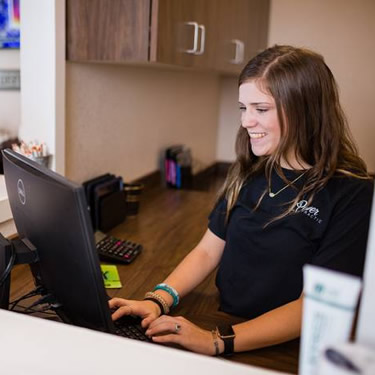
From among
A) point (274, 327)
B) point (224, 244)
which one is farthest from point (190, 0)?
point (274, 327)

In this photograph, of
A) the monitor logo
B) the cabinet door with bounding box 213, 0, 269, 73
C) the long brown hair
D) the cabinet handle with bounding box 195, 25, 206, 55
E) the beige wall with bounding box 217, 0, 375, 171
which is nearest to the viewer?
the monitor logo

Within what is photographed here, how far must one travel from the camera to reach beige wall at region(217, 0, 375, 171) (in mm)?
2930

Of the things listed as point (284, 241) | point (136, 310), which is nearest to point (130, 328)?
point (136, 310)

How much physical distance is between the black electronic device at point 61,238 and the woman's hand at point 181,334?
0.60ft

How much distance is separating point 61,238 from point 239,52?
2.06 metres

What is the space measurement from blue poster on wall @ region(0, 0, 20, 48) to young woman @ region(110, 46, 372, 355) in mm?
993

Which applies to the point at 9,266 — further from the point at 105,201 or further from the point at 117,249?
the point at 105,201

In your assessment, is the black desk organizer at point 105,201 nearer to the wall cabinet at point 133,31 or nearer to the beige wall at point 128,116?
the beige wall at point 128,116

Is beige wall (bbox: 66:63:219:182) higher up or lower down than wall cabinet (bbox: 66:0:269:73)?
lower down

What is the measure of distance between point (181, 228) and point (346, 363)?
143 cm

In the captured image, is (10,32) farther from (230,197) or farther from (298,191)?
(298,191)

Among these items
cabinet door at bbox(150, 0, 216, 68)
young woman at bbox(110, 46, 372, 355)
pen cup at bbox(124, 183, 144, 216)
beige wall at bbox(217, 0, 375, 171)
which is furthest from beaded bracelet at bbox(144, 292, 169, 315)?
beige wall at bbox(217, 0, 375, 171)

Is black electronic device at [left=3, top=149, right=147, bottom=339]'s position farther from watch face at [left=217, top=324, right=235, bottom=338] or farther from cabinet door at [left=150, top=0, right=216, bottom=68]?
cabinet door at [left=150, top=0, right=216, bottom=68]

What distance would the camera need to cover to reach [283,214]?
1077 mm
